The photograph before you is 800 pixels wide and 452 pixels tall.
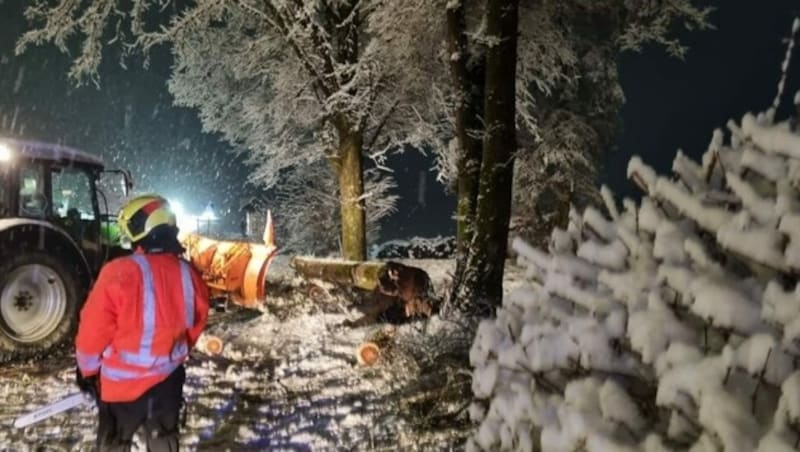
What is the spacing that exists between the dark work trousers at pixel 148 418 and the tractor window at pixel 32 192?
4.93 metres

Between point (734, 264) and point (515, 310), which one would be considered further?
point (515, 310)

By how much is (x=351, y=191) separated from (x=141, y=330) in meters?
9.41

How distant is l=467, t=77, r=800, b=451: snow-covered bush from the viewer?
1601 millimetres

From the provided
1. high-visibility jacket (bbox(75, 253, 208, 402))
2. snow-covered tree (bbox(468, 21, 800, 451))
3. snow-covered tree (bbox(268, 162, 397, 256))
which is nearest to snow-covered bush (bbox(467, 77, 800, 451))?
snow-covered tree (bbox(468, 21, 800, 451))

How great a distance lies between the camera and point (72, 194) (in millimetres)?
8523

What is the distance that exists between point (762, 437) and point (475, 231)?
20.1ft

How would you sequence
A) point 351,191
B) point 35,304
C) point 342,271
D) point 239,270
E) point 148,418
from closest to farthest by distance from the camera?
point 148,418
point 35,304
point 239,270
point 342,271
point 351,191

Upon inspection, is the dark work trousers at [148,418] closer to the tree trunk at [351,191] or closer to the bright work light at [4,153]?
the bright work light at [4,153]

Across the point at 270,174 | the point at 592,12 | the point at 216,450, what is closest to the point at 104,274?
the point at 216,450

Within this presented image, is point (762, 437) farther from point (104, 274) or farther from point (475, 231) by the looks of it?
point (475, 231)

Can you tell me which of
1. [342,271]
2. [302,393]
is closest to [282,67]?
[342,271]

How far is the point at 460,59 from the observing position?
815 cm

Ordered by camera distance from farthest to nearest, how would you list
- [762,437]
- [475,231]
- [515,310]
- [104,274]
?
[475,231], [104,274], [515,310], [762,437]

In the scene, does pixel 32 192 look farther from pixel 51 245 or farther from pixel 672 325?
pixel 672 325
